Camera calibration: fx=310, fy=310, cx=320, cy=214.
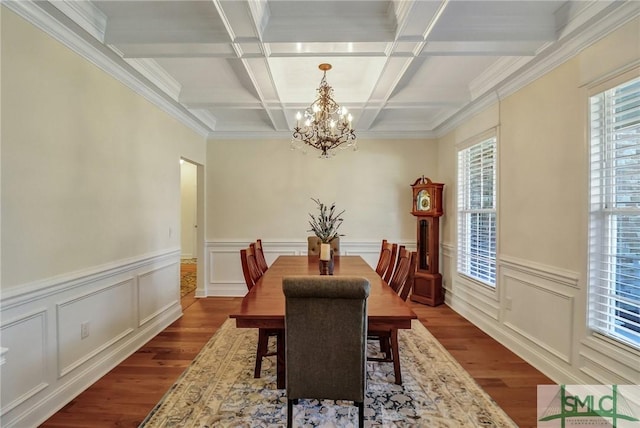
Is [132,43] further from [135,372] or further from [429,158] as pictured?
[429,158]

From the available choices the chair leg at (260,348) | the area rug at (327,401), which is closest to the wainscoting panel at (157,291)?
the area rug at (327,401)

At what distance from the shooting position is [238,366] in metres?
2.68

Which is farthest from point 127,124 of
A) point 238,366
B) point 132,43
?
point 238,366

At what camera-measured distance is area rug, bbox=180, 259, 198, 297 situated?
538 centimetres

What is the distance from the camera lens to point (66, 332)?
87.6 inches

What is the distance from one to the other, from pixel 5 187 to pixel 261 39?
6.16 feet

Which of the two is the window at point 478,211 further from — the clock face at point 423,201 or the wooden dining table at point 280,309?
the wooden dining table at point 280,309

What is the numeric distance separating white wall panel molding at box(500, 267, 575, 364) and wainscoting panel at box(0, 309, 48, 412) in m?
3.72

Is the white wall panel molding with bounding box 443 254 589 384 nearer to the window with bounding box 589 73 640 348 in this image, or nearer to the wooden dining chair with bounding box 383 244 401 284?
the window with bounding box 589 73 640 348

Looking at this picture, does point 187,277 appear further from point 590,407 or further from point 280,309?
point 590,407

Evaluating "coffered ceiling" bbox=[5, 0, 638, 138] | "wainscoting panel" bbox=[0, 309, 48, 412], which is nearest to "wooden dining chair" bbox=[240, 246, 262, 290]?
"wainscoting panel" bbox=[0, 309, 48, 412]

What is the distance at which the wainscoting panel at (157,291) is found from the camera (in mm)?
3197

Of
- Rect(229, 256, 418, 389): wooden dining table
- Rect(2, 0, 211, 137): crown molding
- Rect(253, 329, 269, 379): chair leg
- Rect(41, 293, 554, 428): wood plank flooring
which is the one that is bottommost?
Rect(41, 293, 554, 428): wood plank flooring

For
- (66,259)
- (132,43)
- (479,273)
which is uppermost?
(132,43)
